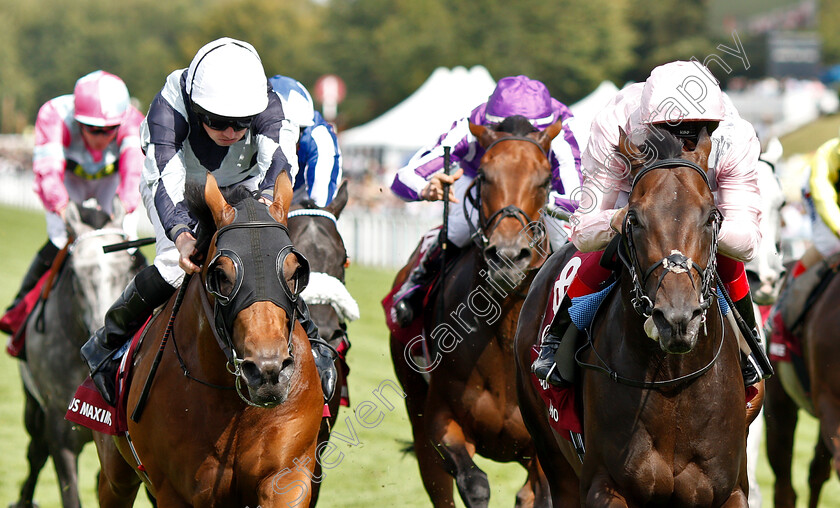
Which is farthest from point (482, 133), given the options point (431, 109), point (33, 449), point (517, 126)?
point (431, 109)

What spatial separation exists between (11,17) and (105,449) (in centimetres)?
10955

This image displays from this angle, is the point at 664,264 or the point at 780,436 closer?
the point at 664,264

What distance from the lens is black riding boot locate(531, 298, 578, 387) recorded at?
160 inches

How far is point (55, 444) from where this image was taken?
20.0ft

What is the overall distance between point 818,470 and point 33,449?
479 cm

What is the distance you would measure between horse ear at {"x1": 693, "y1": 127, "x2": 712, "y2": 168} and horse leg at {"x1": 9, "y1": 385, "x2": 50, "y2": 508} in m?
4.44

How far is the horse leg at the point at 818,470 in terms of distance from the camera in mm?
6652

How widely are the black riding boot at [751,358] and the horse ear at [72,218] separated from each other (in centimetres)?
387

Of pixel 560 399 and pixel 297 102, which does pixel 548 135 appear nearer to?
pixel 297 102

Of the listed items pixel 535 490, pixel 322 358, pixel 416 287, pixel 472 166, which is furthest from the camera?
pixel 472 166

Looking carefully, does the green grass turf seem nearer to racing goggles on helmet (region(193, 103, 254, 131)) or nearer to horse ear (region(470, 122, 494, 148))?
horse ear (region(470, 122, 494, 148))

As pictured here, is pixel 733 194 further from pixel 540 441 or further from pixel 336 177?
pixel 336 177

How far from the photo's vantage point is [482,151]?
6203mm

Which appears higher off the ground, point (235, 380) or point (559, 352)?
point (235, 380)
